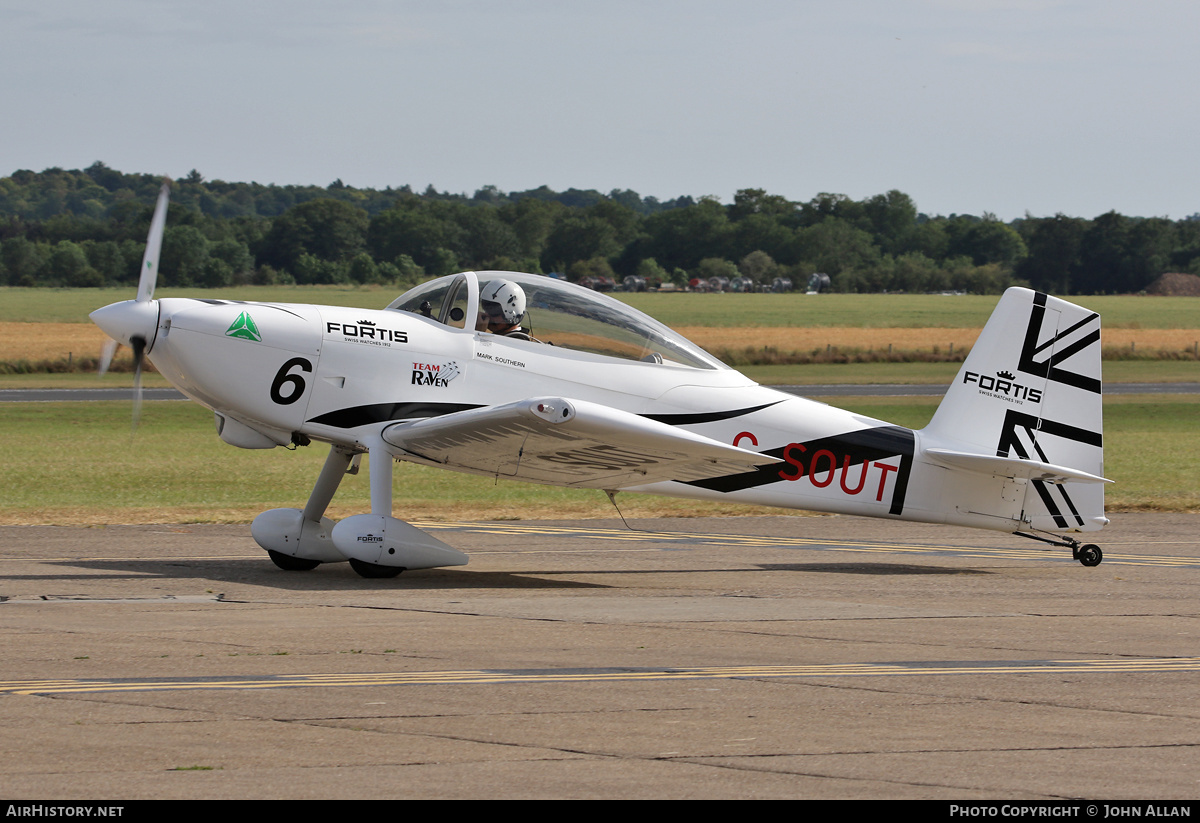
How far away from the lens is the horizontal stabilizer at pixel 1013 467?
11938mm

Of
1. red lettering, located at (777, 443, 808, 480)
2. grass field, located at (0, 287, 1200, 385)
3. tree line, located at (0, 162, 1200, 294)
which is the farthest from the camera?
tree line, located at (0, 162, 1200, 294)

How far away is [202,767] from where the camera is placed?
5574 millimetres

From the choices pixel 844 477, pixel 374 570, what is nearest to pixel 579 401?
pixel 374 570

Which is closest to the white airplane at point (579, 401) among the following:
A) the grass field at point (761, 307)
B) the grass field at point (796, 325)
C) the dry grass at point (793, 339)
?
the grass field at point (796, 325)

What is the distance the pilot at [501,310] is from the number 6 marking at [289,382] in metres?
1.53

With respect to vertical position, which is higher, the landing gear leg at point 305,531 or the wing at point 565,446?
the wing at point 565,446

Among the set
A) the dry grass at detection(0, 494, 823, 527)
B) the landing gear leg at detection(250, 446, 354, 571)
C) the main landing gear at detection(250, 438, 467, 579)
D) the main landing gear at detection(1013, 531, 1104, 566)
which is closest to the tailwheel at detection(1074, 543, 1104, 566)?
the main landing gear at detection(1013, 531, 1104, 566)

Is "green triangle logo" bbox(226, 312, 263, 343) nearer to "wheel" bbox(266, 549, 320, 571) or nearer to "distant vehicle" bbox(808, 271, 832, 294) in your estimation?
"wheel" bbox(266, 549, 320, 571)

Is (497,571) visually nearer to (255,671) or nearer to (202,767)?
(255,671)

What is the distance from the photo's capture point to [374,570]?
37.2 ft

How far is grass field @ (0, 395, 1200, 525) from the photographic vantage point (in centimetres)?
1705

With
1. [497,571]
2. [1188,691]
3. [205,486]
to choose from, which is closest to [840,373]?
[205,486]

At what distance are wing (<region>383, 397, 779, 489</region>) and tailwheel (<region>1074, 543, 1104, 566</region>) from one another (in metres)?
3.25

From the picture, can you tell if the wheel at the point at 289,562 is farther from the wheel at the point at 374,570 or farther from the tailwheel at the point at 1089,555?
the tailwheel at the point at 1089,555
